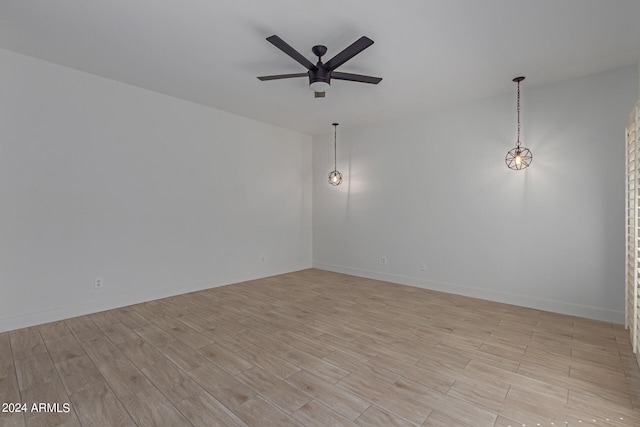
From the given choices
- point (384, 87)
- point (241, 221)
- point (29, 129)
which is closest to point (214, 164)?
point (241, 221)

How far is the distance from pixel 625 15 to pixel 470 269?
3.06m

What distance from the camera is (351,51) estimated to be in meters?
2.44

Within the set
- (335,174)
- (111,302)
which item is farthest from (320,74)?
(111,302)

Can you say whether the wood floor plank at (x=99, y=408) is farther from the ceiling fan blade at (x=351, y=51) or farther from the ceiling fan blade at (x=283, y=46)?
the ceiling fan blade at (x=351, y=51)

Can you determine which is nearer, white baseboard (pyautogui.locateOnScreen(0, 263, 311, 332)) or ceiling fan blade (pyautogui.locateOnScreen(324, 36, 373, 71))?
ceiling fan blade (pyautogui.locateOnScreen(324, 36, 373, 71))

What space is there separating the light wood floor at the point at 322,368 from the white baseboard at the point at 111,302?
0.38ft

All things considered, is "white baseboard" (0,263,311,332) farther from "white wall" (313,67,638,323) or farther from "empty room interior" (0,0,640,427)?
"white wall" (313,67,638,323)

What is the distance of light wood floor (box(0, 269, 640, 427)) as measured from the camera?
177 centimetres

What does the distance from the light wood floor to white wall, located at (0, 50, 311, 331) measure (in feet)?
1.69

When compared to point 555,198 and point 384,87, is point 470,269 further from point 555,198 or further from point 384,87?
point 384,87

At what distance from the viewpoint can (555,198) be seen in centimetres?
356

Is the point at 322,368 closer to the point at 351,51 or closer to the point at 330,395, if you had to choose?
the point at 330,395

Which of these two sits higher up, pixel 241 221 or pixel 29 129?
pixel 29 129

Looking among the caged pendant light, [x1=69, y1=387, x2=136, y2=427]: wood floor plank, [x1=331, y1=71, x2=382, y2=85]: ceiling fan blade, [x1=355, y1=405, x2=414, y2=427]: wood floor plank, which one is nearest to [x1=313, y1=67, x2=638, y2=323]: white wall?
the caged pendant light
